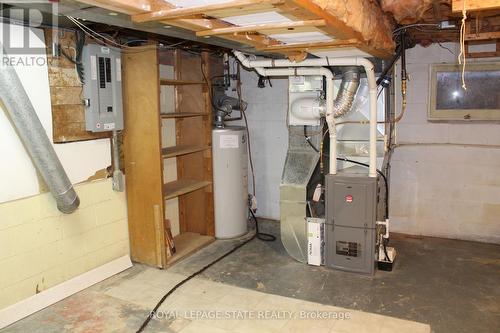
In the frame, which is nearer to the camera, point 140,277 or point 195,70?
point 140,277

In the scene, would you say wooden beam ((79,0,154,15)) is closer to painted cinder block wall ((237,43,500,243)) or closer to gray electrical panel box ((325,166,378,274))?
gray electrical panel box ((325,166,378,274))

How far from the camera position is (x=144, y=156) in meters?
3.66

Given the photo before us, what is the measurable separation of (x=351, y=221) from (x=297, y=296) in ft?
2.56

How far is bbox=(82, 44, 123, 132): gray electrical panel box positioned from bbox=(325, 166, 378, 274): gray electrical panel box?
73.4 inches

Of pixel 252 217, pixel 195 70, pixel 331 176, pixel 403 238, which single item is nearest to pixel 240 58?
pixel 195 70

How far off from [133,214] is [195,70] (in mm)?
1563

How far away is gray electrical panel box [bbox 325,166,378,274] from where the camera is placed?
135 inches

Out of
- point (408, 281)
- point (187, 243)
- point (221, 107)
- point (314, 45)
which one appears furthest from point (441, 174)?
point (187, 243)

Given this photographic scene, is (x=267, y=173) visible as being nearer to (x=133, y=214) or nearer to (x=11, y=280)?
(x=133, y=214)

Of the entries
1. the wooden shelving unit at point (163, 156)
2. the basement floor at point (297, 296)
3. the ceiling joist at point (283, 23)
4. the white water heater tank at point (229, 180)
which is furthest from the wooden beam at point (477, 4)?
the white water heater tank at point (229, 180)

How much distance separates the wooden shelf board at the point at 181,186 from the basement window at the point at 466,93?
2.45 m

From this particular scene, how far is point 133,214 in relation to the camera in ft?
12.5

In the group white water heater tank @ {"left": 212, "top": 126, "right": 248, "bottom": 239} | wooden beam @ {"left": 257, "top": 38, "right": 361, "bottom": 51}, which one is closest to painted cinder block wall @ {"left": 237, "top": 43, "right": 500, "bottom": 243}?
white water heater tank @ {"left": 212, "top": 126, "right": 248, "bottom": 239}

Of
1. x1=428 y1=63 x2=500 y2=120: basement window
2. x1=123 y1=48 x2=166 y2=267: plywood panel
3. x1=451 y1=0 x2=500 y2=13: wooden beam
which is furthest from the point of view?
x1=428 y1=63 x2=500 y2=120: basement window
